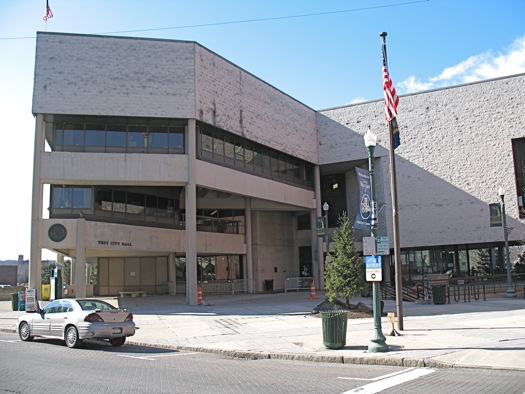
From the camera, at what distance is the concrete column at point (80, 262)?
88.8 ft

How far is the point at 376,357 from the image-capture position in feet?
36.9

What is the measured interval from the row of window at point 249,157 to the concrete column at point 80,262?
26.2 feet

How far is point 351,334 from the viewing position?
1538 centimetres

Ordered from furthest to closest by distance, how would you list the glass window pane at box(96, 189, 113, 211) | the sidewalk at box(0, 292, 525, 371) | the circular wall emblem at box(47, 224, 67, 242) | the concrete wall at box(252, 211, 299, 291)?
1. the concrete wall at box(252, 211, 299, 291)
2. the glass window pane at box(96, 189, 113, 211)
3. the circular wall emblem at box(47, 224, 67, 242)
4. the sidewalk at box(0, 292, 525, 371)

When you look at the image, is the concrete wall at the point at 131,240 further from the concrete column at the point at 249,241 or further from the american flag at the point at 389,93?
the american flag at the point at 389,93

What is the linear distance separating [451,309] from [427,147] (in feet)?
67.1

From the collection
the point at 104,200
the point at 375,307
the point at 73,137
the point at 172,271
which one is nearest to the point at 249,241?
the point at 172,271

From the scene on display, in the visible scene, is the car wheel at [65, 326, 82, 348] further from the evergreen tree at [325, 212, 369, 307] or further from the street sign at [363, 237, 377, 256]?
the evergreen tree at [325, 212, 369, 307]

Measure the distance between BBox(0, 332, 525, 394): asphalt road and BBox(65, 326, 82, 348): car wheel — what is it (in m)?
1.14

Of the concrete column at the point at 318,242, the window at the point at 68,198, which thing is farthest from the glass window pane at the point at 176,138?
the concrete column at the point at 318,242

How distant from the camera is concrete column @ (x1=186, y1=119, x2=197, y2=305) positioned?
92.1 ft

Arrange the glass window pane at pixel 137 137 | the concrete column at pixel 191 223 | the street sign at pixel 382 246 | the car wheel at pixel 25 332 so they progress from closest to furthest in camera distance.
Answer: the street sign at pixel 382 246 < the car wheel at pixel 25 332 < the concrete column at pixel 191 223 < the glass window pane at pixel 137 137

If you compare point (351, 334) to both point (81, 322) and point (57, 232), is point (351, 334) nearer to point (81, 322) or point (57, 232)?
point (81, 322)

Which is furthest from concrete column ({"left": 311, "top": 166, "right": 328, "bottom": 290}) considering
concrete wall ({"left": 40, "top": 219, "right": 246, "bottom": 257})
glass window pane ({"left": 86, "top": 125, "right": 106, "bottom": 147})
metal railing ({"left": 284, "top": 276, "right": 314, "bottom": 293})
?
glass window pane ({"left": 86, "top": 125, "right": 106, "bottom": 147})
